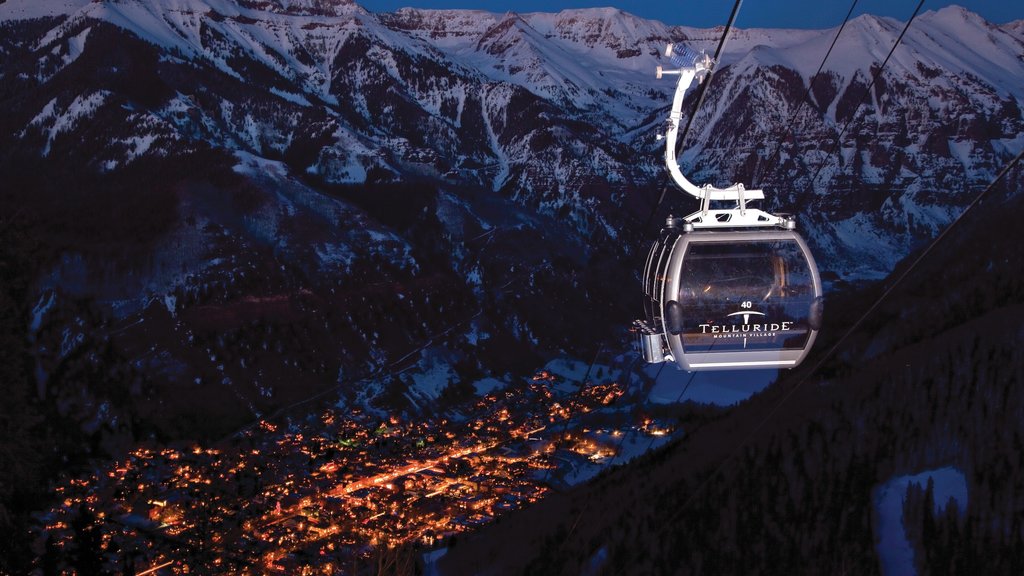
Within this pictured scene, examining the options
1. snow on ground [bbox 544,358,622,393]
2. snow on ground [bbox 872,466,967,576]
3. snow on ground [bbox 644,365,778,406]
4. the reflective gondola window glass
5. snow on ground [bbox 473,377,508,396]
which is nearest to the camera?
the reflective gondola window glass

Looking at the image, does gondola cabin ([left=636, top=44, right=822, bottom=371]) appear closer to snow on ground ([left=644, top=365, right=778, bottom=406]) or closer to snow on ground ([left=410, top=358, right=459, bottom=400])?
snow on ground ([left=644, top=365, right=778, bottom=406])

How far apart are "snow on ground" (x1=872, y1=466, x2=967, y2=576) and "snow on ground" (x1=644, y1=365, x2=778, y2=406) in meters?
75.9

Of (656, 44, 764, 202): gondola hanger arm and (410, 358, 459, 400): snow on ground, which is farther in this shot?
(410, 358, 459, 400): snow on ground

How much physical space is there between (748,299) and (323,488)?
95111mm

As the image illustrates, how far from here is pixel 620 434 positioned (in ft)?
384

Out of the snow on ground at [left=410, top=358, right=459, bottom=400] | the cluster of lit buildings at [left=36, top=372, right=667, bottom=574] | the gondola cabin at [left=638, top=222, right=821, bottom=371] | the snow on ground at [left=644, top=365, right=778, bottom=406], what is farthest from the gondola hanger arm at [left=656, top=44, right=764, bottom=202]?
the snow on ground at [left=410, top=358, right=459, bottom=400]

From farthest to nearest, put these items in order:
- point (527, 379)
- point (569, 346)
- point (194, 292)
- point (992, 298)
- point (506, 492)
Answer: point (569, 346) → point (527, 379) → point (194, 292) → point (506, 492) → point (992, 298)

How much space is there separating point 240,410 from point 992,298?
108962 millimetres

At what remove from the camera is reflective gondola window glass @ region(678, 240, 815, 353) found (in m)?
15.3

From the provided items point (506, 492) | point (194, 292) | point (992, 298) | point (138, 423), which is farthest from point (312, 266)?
point (992, 298)

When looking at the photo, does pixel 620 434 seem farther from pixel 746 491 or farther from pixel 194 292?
pixel 194 292

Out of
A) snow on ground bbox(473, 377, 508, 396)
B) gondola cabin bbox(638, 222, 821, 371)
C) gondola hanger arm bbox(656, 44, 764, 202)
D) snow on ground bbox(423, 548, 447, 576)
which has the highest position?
gondola hanger arm bbox(656, 44, 764, 202)

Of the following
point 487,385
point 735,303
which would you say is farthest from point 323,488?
point 735,303

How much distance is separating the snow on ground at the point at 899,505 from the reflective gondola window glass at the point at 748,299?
3074cm
